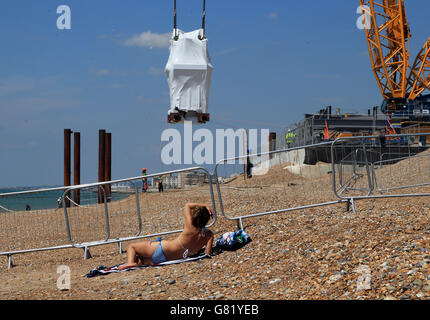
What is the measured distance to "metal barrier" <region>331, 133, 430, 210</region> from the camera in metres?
8.95

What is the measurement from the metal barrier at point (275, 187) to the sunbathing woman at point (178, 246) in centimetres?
164

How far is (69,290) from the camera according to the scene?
5773 mm

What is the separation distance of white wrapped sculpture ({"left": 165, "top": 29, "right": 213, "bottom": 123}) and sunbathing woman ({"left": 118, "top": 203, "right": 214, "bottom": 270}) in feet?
4.32

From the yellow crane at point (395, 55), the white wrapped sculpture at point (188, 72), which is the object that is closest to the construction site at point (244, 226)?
the white wrapped sculpture at point (188, 72)

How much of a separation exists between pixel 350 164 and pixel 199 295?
5303mm

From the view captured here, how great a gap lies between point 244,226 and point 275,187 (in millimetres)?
1251

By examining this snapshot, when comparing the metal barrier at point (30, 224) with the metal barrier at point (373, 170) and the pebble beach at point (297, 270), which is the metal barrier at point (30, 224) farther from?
the metal barrier at point (373, 170)

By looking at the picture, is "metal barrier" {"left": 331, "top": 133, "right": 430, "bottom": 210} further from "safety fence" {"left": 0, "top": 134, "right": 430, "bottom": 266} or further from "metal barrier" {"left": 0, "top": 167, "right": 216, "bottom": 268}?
"metal barrier" {"left": 0, "top": 167, "right": 216, "bottom": 268}

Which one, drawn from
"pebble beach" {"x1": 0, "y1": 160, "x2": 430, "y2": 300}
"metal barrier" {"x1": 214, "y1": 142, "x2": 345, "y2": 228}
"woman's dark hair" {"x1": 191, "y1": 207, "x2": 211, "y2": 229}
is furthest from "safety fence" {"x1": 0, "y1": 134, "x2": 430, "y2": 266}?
"woman's dark hair" {"x1": 191, "y1": 207, "x2": 211, "y2": 229}

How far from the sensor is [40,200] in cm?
1093

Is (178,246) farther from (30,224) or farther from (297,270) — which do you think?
(30,224)
